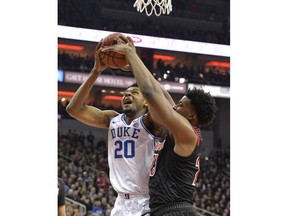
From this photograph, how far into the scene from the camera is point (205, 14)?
82.1 ft

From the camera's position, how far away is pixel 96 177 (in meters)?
15.8

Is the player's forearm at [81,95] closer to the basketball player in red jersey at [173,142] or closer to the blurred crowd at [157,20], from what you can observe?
the basketball player in red jersey at [173,142]

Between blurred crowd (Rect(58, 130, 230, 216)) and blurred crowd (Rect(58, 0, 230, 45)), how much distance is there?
4137mm

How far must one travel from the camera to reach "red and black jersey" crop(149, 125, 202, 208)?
349 centimetres

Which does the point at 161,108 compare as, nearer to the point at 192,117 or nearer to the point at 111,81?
the point at 192,117

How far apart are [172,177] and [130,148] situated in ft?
1.61

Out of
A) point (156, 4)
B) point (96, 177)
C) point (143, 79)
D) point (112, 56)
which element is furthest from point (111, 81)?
point (143, 79)

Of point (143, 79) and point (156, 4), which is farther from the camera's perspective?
point (156, 4)

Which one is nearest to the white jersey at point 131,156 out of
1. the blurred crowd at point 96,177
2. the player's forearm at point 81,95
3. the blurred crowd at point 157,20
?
the player's forearm at point 81,95

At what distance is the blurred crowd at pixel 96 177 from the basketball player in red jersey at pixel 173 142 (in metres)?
7.69

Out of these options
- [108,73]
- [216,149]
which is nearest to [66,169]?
[108,73]
